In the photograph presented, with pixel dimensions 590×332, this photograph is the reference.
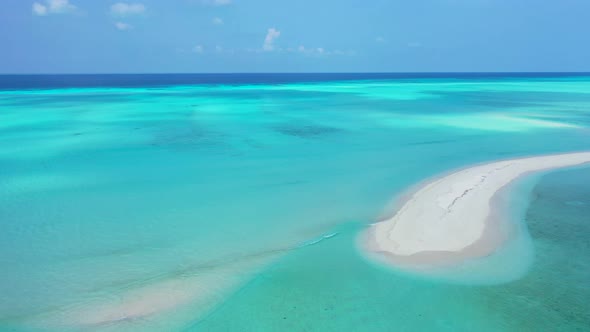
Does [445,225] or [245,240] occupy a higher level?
[445,225]

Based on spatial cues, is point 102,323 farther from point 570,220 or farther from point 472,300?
point 570,220

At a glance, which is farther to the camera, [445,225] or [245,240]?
[445,225]

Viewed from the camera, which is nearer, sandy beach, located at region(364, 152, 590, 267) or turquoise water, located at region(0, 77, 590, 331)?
turquoise water, located at region(0, 77, 590, 331)

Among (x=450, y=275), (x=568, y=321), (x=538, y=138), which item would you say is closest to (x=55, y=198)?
(x=450, y=275)

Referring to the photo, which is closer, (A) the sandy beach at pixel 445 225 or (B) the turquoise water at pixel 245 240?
(B) the turquoise water at pixel 245 240
